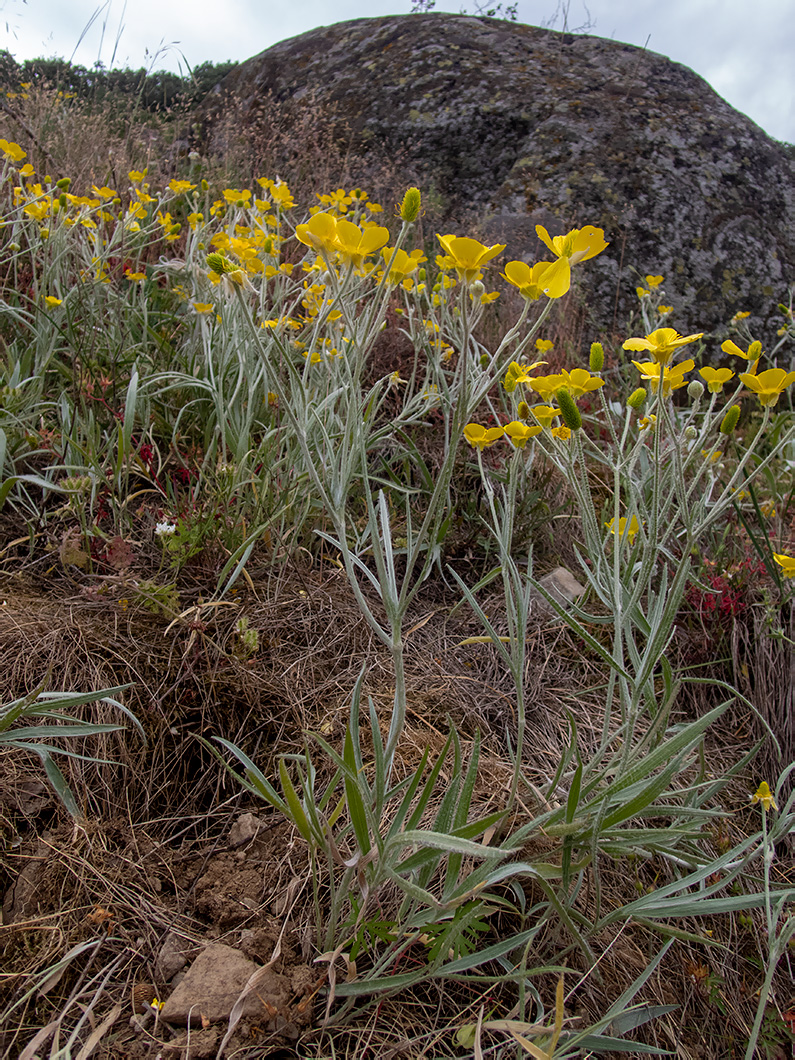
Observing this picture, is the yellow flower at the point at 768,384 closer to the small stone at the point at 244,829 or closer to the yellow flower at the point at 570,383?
the yellow flower at the point at 570,383

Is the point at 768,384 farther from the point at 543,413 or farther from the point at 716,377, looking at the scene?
the point at 543,413

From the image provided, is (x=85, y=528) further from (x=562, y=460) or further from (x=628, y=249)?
(x=628, y=249)

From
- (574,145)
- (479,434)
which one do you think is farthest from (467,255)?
(574,145)

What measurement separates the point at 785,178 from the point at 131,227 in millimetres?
4029

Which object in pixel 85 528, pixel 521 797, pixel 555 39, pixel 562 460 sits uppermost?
pixel 555 39

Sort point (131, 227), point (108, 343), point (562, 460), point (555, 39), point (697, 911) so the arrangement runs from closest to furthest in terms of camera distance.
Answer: point (697, 911) < point (562, 460) < point (108, 343) < point (131, 227) < point (555, 39)

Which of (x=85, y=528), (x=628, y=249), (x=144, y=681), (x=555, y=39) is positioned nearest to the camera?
(x=144, y=681)

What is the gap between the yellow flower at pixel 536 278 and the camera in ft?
2.32

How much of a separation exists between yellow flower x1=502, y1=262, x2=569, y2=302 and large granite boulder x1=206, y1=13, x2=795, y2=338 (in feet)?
9.45

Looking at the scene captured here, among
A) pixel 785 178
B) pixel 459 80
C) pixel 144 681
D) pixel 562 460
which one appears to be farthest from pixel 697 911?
pixel 459 80

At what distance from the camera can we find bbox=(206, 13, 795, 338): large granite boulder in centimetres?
353

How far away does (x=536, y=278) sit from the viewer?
74 cm

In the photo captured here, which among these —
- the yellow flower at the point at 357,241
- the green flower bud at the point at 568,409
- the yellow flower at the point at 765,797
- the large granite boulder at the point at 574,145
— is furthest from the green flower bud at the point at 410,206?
the large granite boulder at the point at 574,145

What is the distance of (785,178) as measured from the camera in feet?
12.8
